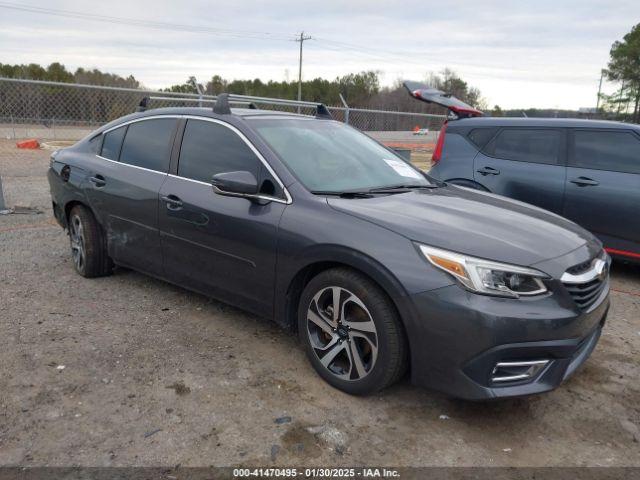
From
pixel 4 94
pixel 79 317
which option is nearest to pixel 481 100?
pixel 4 94

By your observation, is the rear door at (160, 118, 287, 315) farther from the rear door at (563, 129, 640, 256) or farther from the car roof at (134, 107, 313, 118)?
the rear door at (563, 129, 640, 256)

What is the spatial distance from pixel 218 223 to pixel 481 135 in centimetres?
395

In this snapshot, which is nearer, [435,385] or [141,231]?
[435,385]

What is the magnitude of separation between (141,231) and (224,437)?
203cm

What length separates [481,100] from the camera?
65000 mm

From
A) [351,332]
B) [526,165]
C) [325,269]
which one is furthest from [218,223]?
[526,165]

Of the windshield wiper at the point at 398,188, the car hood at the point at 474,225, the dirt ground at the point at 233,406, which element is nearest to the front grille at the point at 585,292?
the car hood at the point at 474,225

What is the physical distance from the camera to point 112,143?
15.1 feet

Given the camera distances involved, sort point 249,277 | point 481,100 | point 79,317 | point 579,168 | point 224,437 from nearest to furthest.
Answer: point 224,437
point 249,277
point 79,317
point 579,168
point 481,100

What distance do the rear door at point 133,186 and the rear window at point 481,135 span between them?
3.69 m

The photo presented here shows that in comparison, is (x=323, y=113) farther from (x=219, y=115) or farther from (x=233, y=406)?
(x=233, y=406)

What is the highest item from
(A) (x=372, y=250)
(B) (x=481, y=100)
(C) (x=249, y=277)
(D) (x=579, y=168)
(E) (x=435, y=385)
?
(B) (x=481, y=100)

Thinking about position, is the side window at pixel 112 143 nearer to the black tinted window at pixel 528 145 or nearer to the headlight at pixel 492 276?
the headlight at pixel 492 276

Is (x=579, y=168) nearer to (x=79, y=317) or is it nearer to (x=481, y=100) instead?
(x=79, y=317)
